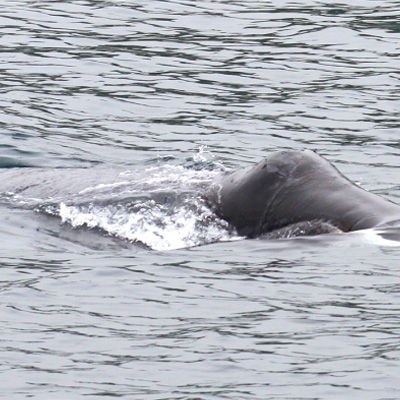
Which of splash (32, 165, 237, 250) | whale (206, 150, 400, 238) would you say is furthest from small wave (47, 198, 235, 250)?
whale (206, 150, 400, 238)

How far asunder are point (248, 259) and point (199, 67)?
8.84 m

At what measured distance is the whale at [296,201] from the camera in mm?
8539

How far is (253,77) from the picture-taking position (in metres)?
16.3

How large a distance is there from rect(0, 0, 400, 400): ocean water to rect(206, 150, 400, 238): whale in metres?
0.17

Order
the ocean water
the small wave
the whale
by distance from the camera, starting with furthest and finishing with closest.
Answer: the small wave < the whale < the ocean water

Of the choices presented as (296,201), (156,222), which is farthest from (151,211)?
(296,201)

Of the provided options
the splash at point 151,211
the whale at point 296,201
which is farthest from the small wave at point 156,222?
the whale at point 296,201

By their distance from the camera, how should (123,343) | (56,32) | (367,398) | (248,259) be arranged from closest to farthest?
(367,398)
(123,343)
(248,259)
(56,32)

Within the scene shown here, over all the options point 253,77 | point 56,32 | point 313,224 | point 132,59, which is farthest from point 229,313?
point 56,32

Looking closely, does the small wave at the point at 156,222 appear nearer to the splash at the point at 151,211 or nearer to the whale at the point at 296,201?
the splash at the point at 151,211

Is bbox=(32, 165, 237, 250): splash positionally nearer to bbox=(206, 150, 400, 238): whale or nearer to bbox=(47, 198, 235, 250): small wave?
bbox=(47, 198, 235, 250): small wave

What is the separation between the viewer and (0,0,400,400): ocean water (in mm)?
6305

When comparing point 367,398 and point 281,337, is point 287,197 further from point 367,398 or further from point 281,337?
point 367,398

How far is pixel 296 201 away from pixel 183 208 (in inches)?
40.1
